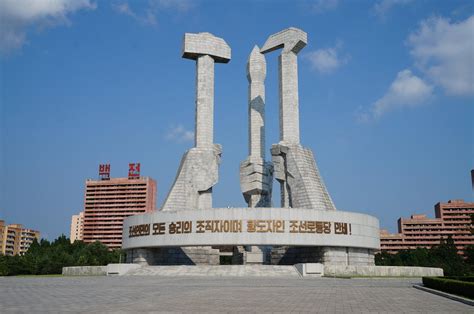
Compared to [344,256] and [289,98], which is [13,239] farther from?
[344,256]

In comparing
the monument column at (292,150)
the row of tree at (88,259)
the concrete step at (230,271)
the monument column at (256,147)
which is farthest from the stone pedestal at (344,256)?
the row of tree at (88,259)

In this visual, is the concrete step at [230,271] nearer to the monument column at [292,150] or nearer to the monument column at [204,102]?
the monument column at [292,150]

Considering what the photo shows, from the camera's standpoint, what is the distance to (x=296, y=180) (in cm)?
4047

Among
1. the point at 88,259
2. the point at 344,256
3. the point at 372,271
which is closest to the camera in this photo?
the point at 372,271

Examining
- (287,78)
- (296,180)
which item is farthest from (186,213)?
(287,78)

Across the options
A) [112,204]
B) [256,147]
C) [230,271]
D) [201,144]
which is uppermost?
[112,204]

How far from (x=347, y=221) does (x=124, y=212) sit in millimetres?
91124

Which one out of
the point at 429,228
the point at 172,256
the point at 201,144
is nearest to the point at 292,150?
the point at 201,144

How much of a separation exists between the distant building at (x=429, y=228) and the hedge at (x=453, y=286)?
9074cm

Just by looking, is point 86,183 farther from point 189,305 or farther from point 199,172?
point 189,305

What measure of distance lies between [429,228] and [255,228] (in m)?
85.1

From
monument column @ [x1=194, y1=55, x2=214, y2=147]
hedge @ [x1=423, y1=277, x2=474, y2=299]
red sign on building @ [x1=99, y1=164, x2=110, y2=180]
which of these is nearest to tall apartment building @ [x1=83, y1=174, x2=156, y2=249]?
red sign on building @ [x1=99, y1=164, x2=110, y2=180]

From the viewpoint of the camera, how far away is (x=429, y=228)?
106125 millimetres

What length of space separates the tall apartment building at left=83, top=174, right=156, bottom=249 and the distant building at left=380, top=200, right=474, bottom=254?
58.6 m
